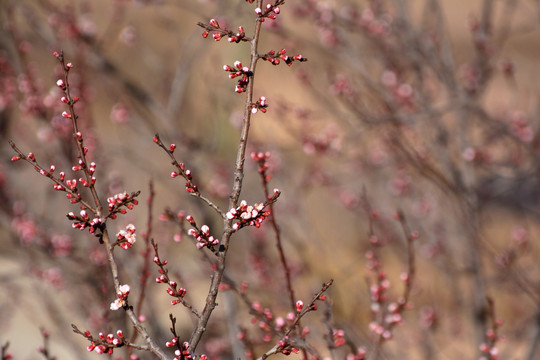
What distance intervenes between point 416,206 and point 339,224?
14.2ft

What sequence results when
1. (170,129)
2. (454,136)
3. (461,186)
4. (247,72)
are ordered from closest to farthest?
(247,72)
(461,186)
(170,129)
(454,136)

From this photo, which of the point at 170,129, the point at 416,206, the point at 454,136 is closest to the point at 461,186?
the point at 454,136

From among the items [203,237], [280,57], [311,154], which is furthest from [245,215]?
[311,154]

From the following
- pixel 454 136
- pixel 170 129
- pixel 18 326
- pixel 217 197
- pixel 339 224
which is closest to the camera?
pixel 170 129

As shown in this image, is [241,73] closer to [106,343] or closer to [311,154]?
[106,343]

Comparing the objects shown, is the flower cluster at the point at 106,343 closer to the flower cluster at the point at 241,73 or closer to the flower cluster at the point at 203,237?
the flower cluster at the point at 203,237

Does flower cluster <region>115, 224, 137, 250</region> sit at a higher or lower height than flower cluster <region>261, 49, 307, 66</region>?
lower

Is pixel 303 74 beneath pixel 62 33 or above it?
beneath

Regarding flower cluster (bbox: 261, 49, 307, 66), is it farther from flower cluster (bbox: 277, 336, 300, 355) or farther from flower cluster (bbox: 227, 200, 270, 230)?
flower cluster (bbox: 277, 336, 300, 355)

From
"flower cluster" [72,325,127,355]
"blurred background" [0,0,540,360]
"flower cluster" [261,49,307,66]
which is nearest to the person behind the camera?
"flower cluster" [72,325,127,355]

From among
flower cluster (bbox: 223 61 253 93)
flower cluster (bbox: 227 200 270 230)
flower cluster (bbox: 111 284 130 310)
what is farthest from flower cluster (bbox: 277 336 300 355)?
flower cluster (bbox: 223 61 253 93)

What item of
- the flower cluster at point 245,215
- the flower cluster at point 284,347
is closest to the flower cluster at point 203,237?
the flower cluster at point 245,215

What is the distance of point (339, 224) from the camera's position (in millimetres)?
9492

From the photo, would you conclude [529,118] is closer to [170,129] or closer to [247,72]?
[170,129]
